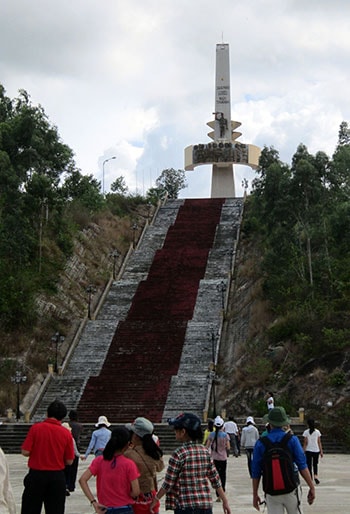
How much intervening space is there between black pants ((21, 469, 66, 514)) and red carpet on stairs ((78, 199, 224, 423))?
24.7 meters

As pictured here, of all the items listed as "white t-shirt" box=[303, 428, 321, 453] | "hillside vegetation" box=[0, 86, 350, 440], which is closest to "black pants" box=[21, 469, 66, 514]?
"white t-shirt" box=[303, 428, 321, 453]

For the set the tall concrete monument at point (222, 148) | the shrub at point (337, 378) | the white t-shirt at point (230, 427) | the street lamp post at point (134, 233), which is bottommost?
the white t-shirt at point (230, 427)

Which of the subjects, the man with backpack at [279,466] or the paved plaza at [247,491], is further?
the paved plaza at [247,491]

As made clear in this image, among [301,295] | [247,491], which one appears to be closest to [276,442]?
[247,491]

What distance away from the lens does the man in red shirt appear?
309 inches

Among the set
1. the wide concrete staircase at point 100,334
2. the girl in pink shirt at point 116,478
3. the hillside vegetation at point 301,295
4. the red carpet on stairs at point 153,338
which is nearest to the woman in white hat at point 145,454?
the girl in pink shirt at point 116,478

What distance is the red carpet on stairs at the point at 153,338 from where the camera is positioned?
33.9 m

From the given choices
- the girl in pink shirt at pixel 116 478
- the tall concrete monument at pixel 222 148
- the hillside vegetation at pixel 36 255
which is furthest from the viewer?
the tall concrete monument at pixel 222 148

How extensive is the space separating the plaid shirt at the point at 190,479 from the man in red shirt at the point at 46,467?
1.25m

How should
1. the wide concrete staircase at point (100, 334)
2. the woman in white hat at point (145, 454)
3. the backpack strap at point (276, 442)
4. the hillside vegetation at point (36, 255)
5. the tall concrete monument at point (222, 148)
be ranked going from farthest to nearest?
1. the tall concrete monument at point (222, 148)
2. the hillside vegetation at point (36, 255)
3. the wide concrete staircase at point (100, 334)
4. the backpack strap at point (276, 442)
5. the woman in white hat at point (145, 454)

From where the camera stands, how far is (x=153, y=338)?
39906 mm

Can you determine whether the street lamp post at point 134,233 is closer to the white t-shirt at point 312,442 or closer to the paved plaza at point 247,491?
the paved plaza at point 247,491

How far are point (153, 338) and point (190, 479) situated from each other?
1293 inches

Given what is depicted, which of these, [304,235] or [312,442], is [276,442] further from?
[304,235]
